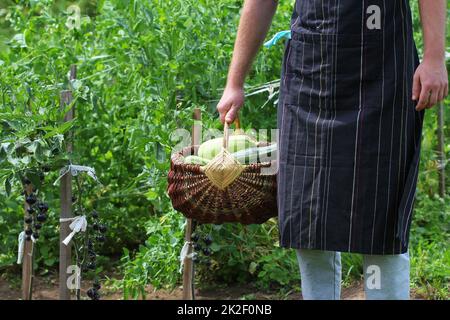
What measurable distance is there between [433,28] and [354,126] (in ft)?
1.11

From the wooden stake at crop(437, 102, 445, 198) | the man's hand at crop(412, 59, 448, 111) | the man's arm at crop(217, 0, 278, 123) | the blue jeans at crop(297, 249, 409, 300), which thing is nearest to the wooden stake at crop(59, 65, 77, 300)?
the man's arm at crop(217, 0, 278, 123)

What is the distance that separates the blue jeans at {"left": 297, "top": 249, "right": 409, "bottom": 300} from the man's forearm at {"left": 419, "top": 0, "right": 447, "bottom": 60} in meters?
0.58

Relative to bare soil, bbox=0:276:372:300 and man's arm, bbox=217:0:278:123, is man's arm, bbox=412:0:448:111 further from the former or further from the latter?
bare soil, bbox=0:276:372:300

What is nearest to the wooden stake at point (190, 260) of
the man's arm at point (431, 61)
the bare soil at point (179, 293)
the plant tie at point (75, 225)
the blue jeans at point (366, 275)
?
the plant tie at point (75, 225)

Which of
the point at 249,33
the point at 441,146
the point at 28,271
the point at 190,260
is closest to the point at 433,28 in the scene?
the point at 249,33

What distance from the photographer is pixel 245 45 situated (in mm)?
3027

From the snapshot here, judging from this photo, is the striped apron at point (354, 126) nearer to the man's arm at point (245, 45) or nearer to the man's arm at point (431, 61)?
the man's arm at point (431, 61)

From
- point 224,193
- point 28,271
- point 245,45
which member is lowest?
point 28,271

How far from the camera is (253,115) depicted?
13.4 feet

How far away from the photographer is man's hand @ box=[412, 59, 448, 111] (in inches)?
105

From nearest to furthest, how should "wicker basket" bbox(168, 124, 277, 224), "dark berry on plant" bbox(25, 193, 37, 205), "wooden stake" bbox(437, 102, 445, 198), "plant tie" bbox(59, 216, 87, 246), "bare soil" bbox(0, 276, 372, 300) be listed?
"wicker basket" bbox(168, 124, 277, 224) → "plant tie" bbox(59, 216, 87, 246) → "dark berry on plant" bbox(25, 193, 37, 205) → "bare soil" bbox(0, 276, 372, 300) → "wooden stake" bbox(437, 102, 445, 198)

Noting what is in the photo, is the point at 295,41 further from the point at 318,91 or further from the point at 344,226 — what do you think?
the point at 344,226

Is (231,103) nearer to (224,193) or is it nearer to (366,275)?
(224,193)

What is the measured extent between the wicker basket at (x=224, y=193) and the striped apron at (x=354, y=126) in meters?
0.15
